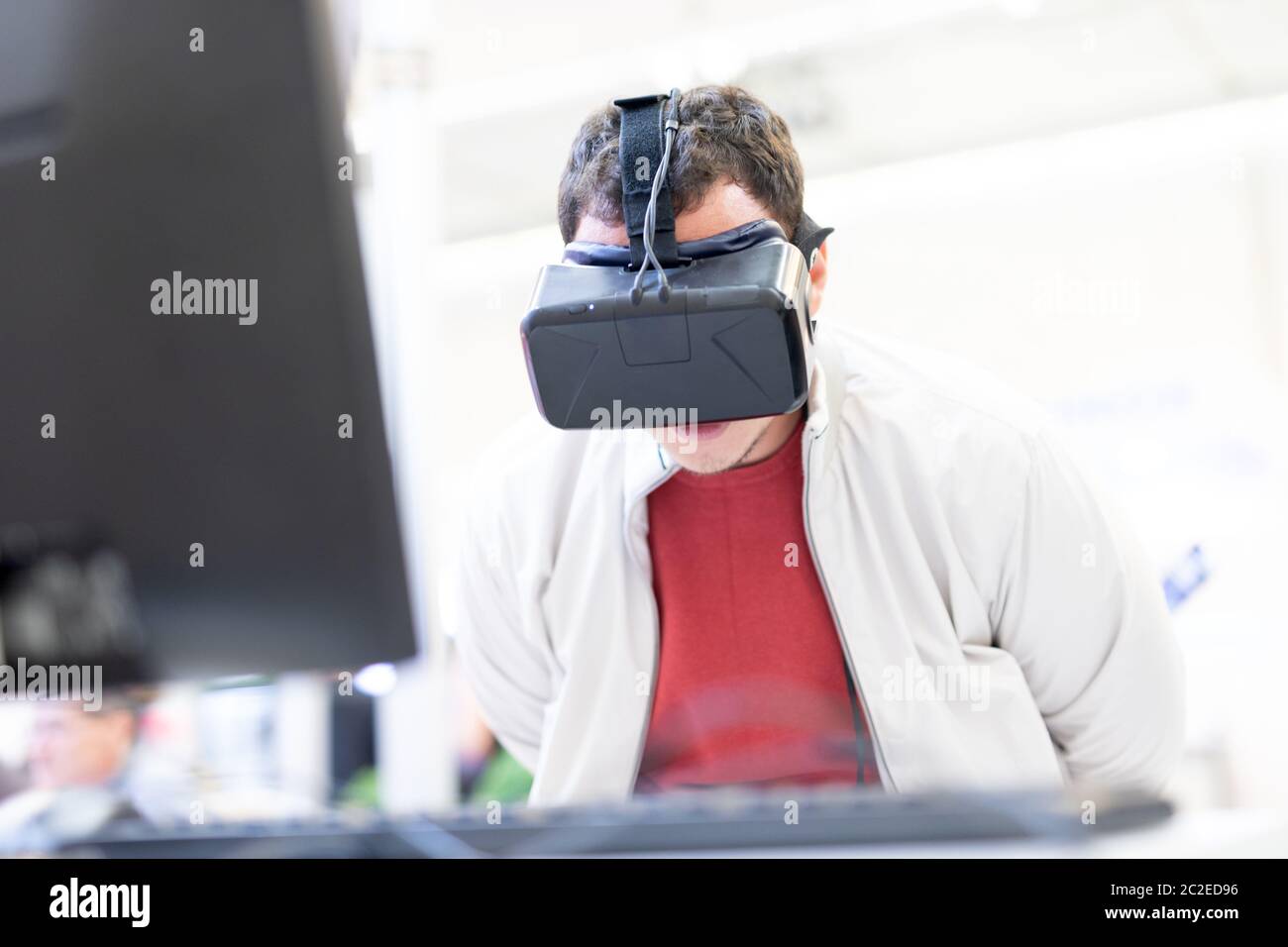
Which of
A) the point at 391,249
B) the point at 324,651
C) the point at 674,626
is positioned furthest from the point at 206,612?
the point at 391,249

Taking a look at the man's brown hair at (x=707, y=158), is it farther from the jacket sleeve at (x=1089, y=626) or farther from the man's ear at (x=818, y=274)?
the jacket sleeve at (x=1089, y=626)

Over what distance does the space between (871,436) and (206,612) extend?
72cm

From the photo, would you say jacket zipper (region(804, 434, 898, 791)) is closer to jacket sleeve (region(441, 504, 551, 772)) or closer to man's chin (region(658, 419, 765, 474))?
man's chin (region(658, 419, 765, 474))

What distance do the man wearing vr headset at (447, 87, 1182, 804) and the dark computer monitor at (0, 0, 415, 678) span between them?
1.30 feet

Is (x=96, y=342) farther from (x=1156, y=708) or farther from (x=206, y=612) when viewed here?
(x=1156, y=708)

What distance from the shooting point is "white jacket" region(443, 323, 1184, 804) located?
1.02m

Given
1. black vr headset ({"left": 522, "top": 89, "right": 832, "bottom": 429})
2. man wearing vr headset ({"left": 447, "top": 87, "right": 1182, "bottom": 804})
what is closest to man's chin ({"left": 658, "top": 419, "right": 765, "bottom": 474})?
man wearing vr headset ({"left": 447, "top": 87, "right": 1182, "bottom": 804})

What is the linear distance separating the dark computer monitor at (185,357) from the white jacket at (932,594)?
1.65ft

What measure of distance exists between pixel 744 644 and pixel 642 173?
1.76 feet

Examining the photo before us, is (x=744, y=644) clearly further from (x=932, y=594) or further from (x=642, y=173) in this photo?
(x=642, y=173)

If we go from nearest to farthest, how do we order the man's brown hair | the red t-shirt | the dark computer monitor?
the dark computer monitor
the man's brown hair
the red t-shirt

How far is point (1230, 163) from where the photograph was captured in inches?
116

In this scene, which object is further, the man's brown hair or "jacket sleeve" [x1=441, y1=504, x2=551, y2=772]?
"jacket sleeve" [x1=441, y1=504, x2=551, y2=772]

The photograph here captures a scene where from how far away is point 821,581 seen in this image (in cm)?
106
